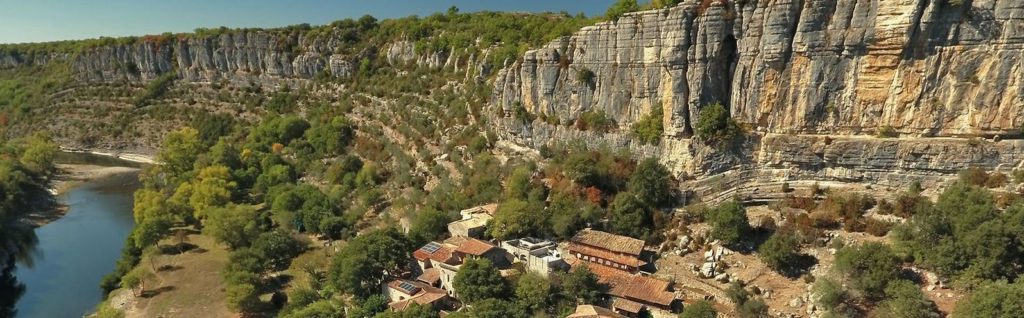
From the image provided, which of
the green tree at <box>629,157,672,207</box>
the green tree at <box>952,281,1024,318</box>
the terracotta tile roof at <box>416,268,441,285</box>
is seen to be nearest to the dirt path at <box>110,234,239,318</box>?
the terracotta tile roof at <box>416,268,441,285</box>

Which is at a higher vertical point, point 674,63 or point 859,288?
point 674,63

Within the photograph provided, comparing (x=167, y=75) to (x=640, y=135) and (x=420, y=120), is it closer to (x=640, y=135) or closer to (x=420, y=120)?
(x=420, y=120)

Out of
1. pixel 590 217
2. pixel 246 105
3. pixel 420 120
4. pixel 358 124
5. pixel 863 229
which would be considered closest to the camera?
pixel 863 229

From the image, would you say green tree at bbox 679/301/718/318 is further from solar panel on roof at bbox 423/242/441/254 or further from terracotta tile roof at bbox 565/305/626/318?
solar panel on roof at bbox 423/242/441/254

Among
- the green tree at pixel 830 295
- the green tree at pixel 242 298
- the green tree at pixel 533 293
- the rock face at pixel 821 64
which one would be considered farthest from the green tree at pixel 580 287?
the green tree at pixel 242 298

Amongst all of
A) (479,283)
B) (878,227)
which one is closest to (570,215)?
(479,283)

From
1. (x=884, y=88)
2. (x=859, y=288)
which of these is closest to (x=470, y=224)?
(x=859, y=288)
